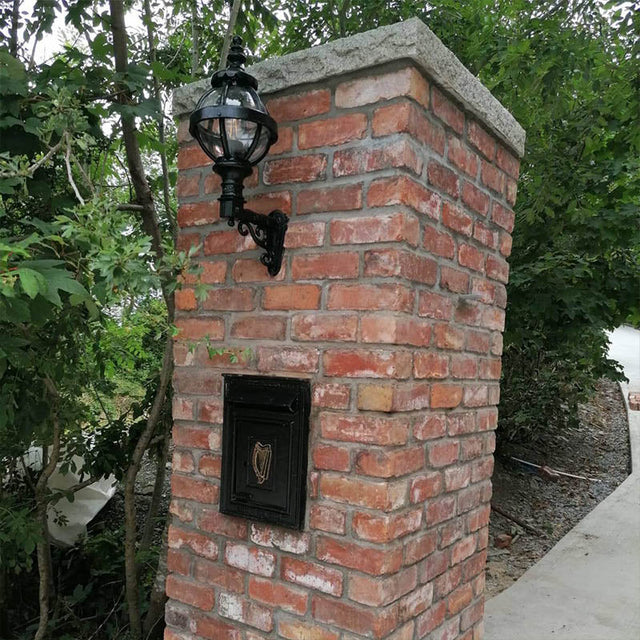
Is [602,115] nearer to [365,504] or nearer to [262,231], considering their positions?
[262,231]

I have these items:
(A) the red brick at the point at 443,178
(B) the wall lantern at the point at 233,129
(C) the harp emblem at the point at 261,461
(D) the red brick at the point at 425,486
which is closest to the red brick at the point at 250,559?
(C) the harp emblem at the point at 261,461

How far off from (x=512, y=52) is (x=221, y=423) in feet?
10.1

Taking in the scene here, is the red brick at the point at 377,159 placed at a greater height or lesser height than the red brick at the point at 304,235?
greater

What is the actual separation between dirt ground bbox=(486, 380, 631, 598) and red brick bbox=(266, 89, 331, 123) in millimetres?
3288

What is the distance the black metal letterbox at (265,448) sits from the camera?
1.61m

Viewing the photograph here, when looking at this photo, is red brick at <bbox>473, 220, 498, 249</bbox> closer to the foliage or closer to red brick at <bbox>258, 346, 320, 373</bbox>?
red brick at <bbox>258, 346, 320, 373</bbox>

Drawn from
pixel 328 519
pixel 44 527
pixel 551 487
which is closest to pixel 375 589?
pixel 328 519

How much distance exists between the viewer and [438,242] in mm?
1685

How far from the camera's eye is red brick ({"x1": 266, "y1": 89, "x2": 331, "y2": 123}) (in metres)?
1.65

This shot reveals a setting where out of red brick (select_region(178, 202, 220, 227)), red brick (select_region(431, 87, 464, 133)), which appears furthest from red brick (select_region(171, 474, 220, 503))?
red brick (select_region(431, 87, 464, 133))

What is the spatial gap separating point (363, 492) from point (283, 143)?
0.96 meters

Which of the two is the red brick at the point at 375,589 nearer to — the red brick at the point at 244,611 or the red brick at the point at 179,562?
the red brick at the point at 244,611

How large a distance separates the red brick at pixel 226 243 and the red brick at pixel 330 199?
0.65 ft

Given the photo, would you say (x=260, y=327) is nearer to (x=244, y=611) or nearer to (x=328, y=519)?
(x=328, y=519)
